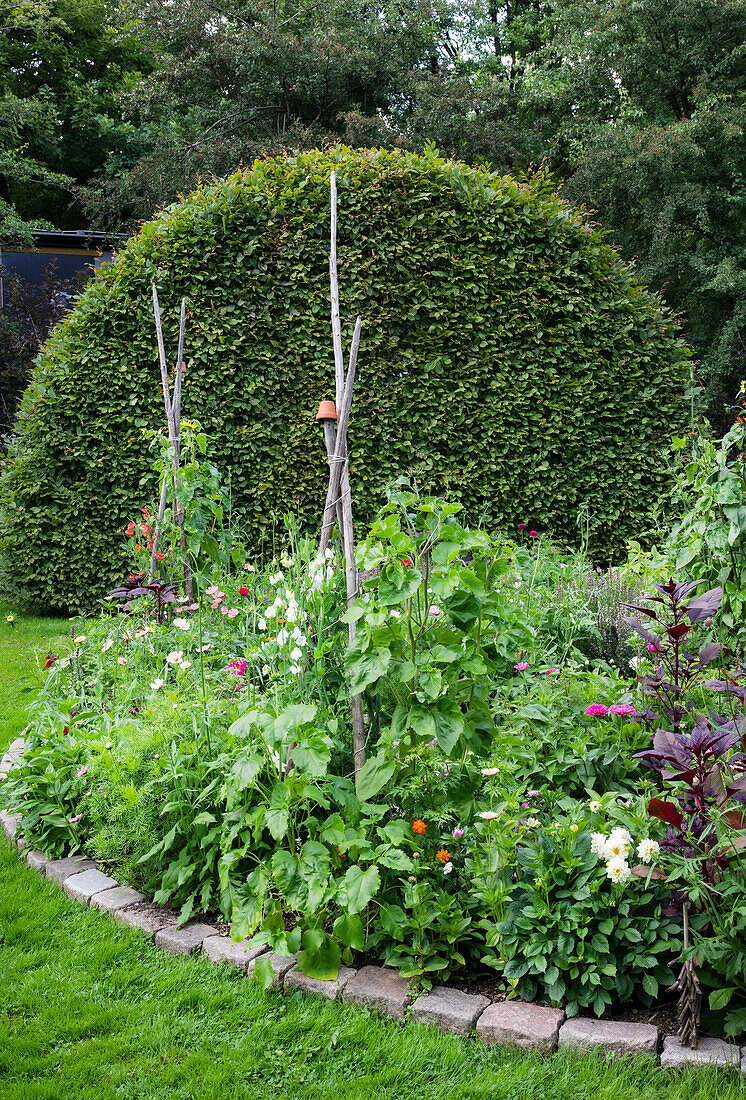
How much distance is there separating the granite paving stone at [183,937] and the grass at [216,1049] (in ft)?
0.11

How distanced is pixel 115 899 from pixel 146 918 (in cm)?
17

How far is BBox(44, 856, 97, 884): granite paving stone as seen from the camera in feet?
8.78

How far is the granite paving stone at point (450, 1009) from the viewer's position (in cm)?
187

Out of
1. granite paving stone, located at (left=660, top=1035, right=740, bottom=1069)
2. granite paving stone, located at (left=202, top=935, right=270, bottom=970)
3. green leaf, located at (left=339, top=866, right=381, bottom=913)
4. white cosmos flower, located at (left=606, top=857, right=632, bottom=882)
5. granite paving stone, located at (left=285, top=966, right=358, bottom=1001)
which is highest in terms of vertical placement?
white cosmos flower, located at (left=606, top=857, right=632, bottom=882)

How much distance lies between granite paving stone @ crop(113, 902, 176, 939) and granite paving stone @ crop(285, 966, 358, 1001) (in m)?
0.47

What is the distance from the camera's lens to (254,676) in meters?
3.22

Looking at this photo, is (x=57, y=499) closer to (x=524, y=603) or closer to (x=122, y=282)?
(x=122, y=282)

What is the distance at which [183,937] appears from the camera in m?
2.27

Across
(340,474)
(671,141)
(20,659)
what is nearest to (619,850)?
(340,474)

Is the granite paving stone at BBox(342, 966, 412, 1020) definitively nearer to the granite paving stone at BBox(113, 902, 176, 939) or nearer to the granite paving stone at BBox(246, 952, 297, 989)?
the granite paving stone at BBox(246, 952, 297, 989)

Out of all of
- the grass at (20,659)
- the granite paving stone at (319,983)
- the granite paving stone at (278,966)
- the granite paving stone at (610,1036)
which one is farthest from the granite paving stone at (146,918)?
the grass at (20,659)

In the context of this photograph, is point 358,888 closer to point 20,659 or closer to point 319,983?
point 319,983

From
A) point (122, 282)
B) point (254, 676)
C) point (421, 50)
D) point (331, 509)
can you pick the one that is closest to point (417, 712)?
point (331, 509)

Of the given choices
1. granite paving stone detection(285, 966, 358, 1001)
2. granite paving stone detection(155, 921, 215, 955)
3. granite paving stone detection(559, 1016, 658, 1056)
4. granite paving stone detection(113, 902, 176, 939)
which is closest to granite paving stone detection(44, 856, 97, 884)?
granite paving stone detection(113, 902, 176, 939)
